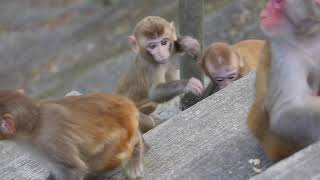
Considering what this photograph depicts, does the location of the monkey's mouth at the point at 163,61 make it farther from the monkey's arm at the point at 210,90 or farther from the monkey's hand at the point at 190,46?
the monkey's arm at the point at 210,90

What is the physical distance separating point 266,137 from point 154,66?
3113mm

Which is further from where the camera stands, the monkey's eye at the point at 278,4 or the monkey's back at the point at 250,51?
the monkey's back at the point at 250,51

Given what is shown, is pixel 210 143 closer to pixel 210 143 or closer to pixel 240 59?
pixel 210 143

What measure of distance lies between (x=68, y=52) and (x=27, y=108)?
27.2 feet

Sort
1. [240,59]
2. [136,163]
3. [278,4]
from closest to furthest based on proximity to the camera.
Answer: [278,4] → [136,163] → [240,59]

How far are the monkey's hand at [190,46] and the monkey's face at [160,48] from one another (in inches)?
6.9

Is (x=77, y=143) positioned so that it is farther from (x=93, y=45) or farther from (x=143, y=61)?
(x=93, y=45)

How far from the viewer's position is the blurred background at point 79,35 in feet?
39.4

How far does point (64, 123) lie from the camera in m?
4.91

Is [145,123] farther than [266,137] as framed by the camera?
Yes

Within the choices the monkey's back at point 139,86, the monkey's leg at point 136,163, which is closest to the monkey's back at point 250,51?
the monkey's back at point 139,86

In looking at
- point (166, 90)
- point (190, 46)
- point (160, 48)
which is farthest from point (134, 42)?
point (190, 46)

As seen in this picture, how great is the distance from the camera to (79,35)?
44.2ft

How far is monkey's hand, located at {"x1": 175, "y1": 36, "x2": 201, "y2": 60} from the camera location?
258 inches
